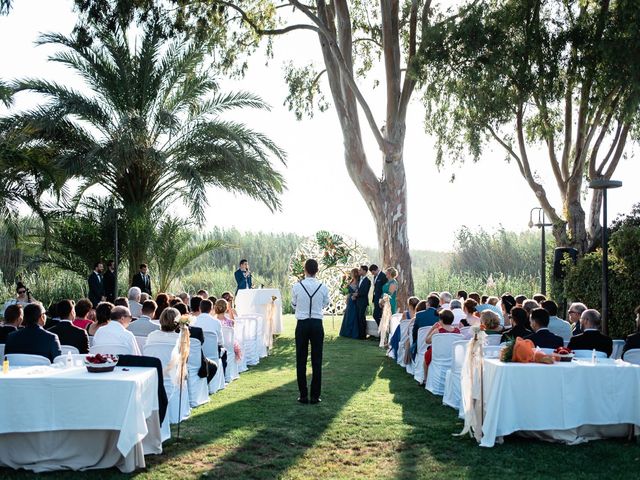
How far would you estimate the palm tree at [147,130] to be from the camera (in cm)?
1825

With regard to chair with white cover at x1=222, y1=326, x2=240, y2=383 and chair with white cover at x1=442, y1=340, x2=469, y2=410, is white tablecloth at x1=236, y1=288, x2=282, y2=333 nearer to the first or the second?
chair with white cover at x1=222, y1=326, x2=240, y2=383

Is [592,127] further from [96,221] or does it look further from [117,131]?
[96,221]

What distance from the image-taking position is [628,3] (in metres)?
15.4

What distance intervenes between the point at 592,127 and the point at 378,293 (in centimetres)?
613

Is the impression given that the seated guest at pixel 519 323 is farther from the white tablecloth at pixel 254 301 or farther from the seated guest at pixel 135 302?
the white tablecloth at pixel 254 301

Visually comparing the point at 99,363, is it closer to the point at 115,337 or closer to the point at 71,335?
the point at 115,337

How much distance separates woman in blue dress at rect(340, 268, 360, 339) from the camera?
18938 millimetres

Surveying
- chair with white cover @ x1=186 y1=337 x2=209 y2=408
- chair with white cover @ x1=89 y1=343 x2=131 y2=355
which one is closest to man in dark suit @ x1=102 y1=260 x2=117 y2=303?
chair with white cover @ x1=186 y1=337 x2=209 y2=408

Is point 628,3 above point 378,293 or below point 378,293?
above

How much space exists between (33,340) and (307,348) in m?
3.45

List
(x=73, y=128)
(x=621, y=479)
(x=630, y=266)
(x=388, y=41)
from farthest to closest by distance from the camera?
(x=388, y=41), (x=73, y=128), (x=630, y=266), (x=621, y=479)

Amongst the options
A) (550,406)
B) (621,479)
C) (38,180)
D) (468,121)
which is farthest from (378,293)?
(621,479)

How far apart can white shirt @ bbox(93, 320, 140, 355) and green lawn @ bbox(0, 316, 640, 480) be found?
Answer: 3.40 ft

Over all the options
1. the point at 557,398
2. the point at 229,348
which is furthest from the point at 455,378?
the point at 229,348
